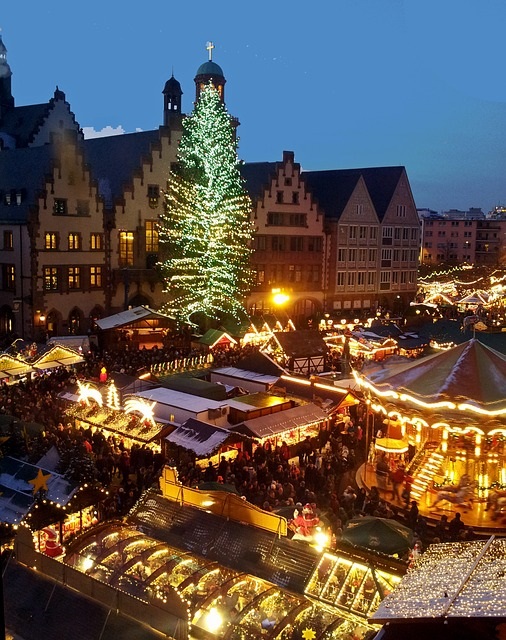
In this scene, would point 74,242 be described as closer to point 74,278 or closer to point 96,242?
point 96,242

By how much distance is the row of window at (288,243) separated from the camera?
49.4 m

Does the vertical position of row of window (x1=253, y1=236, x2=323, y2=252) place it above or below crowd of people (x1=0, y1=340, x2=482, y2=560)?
above

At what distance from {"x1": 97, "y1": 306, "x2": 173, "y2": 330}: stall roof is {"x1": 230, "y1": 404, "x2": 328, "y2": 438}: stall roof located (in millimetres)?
15259

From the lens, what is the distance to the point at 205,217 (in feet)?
133

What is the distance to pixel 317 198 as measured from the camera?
55.0 metres

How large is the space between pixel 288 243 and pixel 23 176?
19.6m

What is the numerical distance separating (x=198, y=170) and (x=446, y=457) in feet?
87.1

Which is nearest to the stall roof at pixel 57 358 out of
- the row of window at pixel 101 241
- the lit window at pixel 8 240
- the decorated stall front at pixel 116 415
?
the decorated stall front at pixel 116 415

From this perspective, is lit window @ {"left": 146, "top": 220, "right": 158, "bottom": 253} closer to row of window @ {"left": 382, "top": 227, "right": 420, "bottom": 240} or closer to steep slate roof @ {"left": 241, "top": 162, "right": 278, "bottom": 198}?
steep slate roof @ {"left": 241, "top": 162, "right": 278, "bottom": 198}

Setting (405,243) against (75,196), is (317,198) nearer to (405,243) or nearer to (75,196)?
(405,243)

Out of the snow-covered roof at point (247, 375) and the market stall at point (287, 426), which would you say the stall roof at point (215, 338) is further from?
the market stall at point (287, 426)

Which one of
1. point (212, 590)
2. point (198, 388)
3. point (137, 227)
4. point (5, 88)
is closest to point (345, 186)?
point (137, 227)

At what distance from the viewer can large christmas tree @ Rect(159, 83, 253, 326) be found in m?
40.7

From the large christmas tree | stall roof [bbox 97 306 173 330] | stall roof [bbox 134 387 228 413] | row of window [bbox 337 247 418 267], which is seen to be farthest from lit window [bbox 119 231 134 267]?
stall roof [bbox 134 387 228 413]
